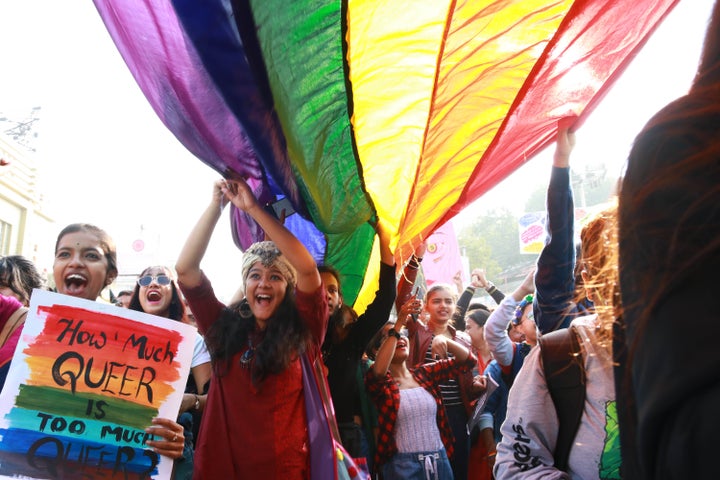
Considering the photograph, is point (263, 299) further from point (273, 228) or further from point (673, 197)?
point (673, 197)

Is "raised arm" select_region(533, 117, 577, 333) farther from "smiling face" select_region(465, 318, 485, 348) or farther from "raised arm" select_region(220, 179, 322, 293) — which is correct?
"smiling face" select_region(465, 318, 485, 348)

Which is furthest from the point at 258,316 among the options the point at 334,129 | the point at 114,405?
the point at 334,129

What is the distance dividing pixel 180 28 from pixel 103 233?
1.07 m

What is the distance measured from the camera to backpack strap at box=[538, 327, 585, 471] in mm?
1552

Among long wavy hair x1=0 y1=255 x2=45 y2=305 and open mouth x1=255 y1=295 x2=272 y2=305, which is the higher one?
long wavy hair x1=0 y1=255 x2=45 y2=305

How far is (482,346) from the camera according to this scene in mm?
5977

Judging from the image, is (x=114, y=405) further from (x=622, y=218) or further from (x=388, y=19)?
(x=622, y=218)

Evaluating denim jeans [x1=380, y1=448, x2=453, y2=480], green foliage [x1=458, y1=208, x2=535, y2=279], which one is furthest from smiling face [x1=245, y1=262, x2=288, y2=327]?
green foliage [x1=458, y1=208, x2=535, y2=279]

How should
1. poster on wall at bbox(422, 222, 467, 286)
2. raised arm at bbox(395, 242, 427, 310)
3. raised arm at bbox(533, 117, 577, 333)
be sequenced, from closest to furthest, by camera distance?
raised arm at bbox(533, 117, 577, 333)
raised arm at bbox(395, 242, 427, 310)
poster on wall at bbox(422, 222, 467, 286)

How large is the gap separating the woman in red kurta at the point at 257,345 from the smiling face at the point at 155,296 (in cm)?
100

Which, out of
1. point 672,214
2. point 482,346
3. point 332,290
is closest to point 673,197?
point 672,214

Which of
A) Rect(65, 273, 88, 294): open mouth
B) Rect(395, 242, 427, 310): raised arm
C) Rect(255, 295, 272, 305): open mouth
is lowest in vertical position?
Rect(65, 273, 88, 294): open mouth

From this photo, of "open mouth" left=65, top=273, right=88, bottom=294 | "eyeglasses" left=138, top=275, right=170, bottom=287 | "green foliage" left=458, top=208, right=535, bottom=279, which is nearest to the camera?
"open mouth" left=65, top=273, right=88, bottom=294

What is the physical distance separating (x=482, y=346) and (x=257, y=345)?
157 inches
